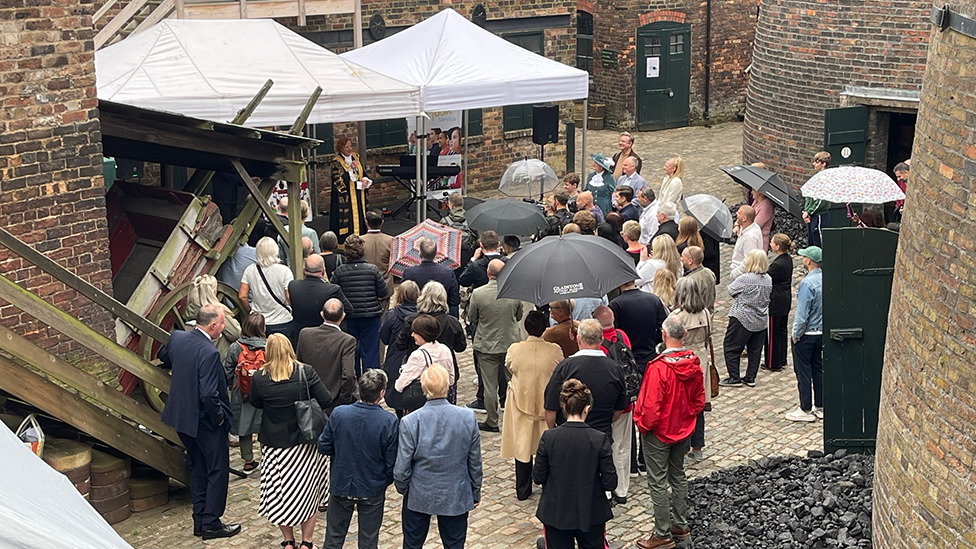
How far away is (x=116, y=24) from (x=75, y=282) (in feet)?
24.6

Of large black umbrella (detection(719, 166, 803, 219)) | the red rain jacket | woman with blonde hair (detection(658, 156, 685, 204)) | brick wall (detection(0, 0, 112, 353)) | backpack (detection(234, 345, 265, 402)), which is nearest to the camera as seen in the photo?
the red rain jacket

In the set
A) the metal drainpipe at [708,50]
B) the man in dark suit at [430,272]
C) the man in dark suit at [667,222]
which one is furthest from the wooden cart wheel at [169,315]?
the metal drainpipe at [708,50]

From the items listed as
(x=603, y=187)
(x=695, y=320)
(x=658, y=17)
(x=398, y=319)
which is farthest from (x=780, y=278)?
(x=658, y=17)

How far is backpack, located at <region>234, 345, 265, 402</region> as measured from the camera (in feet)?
29.1

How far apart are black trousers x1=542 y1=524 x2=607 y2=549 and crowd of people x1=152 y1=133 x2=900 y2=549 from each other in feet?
0.05

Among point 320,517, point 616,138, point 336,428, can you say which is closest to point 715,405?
point 320,517

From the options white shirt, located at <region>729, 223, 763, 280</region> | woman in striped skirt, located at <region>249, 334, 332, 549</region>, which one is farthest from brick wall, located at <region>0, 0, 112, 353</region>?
white shirt, located at <region>729, 223, 763, 280</region>

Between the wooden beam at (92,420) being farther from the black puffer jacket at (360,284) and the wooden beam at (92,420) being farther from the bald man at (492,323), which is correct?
the bald man at (492,323)

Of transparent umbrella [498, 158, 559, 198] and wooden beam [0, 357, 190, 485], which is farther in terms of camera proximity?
transparent umbrella [498, 158, 559, 198]

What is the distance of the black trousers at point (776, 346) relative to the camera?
12297 millimetres

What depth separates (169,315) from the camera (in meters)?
10.9

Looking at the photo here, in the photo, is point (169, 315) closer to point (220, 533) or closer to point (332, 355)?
point (332, 355)

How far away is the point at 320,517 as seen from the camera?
934 centimetres

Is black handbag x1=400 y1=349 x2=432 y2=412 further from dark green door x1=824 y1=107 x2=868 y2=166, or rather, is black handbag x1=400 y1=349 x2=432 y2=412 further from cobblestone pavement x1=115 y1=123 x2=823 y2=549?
dark green door x1=824 y1=107 x2=868 y2=166
